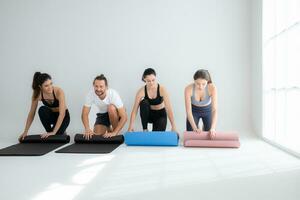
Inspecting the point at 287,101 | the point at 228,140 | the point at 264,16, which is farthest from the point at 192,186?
the point at 264,16

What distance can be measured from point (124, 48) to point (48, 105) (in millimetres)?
1537

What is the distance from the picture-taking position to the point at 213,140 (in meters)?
3.25

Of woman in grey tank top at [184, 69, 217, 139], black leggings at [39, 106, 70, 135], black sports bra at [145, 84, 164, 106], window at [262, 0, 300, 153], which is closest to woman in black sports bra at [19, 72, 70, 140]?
black leggings at [39, 106, 70, 135]

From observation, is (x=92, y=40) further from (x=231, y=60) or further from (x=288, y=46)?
(x=288, y=46)

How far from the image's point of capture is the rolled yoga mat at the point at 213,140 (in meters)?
3.22

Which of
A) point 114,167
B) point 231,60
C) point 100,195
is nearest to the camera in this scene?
point 100,195

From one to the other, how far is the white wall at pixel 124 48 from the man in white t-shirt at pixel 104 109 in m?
0.91

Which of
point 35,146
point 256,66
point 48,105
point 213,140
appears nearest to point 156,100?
point 213,140

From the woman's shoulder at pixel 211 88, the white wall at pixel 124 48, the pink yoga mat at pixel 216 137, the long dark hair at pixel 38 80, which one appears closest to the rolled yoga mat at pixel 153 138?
the pink yoga mat at pixel 216 137

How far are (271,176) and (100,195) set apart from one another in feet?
3.87

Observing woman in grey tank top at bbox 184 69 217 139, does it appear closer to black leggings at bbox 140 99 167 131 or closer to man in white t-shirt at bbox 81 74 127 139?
black leggings at bbox 140 99 167 131

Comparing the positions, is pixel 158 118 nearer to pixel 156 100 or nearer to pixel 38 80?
pixel 156 100

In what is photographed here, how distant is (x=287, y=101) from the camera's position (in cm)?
320

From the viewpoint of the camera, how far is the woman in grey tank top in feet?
10.7
